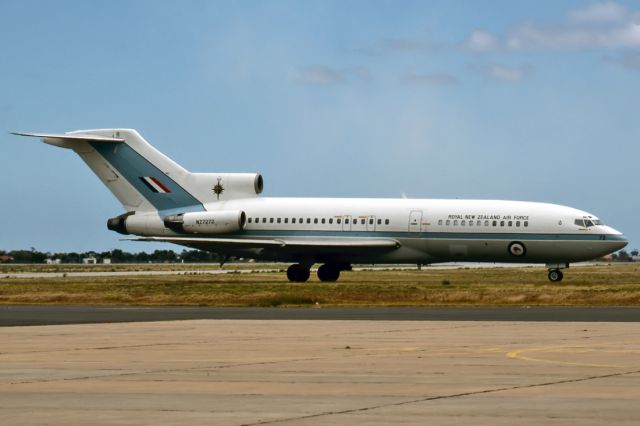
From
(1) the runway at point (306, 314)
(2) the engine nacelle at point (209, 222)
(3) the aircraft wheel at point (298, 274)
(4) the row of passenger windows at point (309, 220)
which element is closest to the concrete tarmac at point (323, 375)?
(1) the runway at point (306, 314)

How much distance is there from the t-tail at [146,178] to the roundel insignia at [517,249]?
1392 cm

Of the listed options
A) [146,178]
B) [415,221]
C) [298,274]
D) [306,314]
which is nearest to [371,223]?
[415,221]

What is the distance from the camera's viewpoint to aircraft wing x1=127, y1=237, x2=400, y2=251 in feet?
203

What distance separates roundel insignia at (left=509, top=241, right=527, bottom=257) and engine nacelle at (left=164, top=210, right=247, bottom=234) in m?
13.6

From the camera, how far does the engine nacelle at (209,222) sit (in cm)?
6328

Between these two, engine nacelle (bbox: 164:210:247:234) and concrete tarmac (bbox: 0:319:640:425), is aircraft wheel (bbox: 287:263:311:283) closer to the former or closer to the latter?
engine nacelle (bbox: 164:210:247:234)

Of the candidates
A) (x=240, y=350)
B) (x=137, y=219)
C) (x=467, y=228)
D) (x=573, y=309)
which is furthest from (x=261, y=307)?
(x=137, y=219)

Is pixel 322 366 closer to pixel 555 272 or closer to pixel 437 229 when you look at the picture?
pixel 437 229

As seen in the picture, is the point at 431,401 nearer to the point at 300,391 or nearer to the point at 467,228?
the point at 300,391

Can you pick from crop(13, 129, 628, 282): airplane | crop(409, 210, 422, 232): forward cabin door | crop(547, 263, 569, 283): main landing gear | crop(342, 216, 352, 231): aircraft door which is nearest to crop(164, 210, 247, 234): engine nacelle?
crop(13, 129, 628, 282): airplane

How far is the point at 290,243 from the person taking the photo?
207 ft

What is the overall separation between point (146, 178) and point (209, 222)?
4691 mm

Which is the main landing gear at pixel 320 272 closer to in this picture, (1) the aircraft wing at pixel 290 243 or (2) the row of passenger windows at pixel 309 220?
(1) the aircraft wing at pixel 290 243

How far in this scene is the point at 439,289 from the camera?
49969mm
